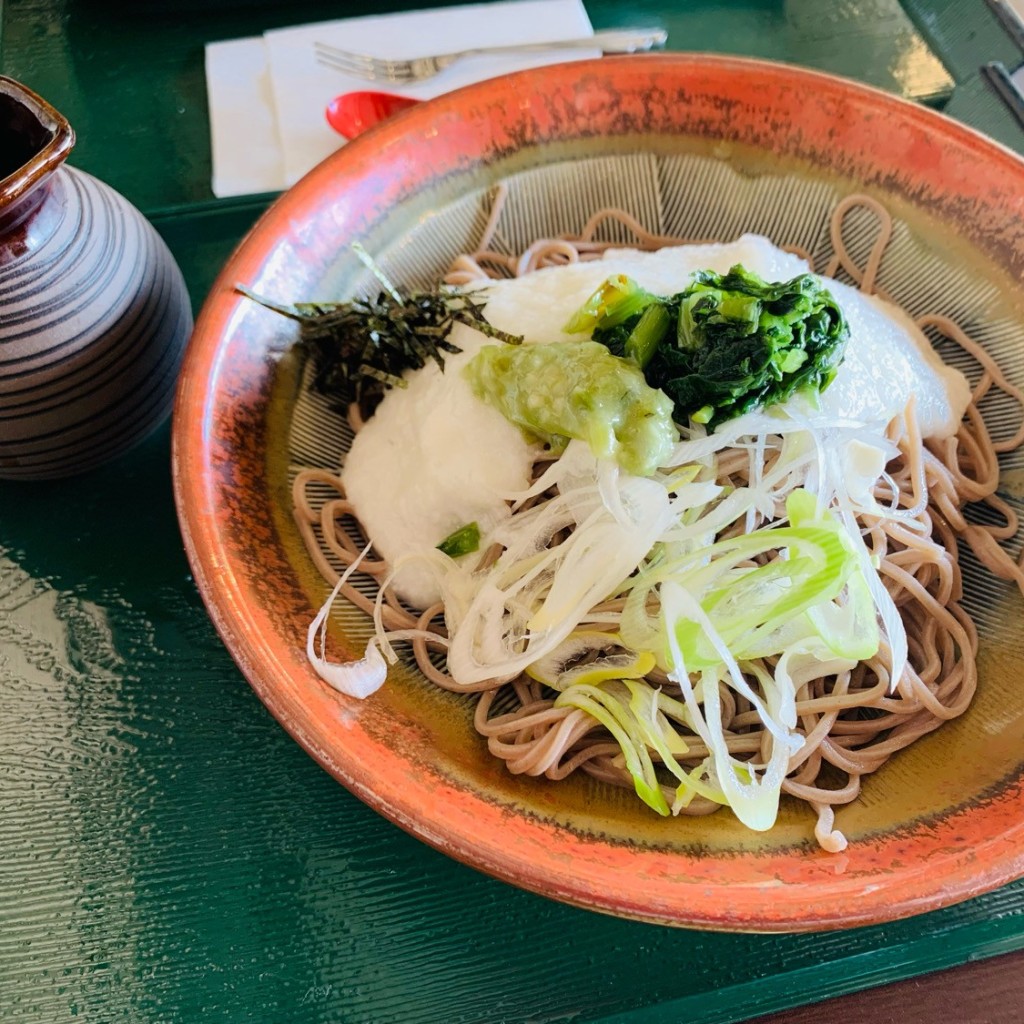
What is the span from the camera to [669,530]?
137 cm

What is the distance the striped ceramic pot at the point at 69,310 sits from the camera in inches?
55.9

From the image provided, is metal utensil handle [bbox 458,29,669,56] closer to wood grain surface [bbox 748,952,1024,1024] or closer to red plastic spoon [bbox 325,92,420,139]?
red plastic spoon [bbox 325,92,420,139]

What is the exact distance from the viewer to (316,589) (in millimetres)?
1502

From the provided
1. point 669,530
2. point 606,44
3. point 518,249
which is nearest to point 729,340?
point 669,530

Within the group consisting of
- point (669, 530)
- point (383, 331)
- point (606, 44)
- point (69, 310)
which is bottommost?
point (69, 310)

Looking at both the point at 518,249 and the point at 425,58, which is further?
Result: the point at 425,58

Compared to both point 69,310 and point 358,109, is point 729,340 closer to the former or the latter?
point 69,310

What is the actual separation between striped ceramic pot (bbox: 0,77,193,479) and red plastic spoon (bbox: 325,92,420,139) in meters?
0.76

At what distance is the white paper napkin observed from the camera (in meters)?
2.35

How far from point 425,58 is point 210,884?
7.33ft

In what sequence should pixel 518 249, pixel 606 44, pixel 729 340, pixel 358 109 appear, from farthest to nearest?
pixel 606 44
pixel 358 109
pixel 518 249
pixel 729 340

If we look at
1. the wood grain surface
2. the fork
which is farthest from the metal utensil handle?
the wood grain surface

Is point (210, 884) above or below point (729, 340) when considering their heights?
below

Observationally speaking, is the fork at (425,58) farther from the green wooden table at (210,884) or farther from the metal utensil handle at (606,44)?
the green wooden table at (210,884)
